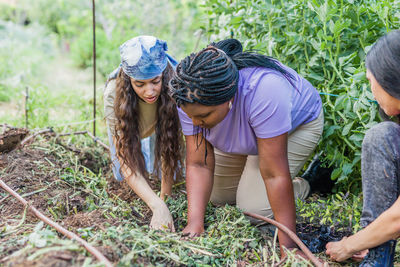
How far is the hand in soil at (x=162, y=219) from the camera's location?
182 cm

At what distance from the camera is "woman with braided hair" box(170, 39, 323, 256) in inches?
61.2

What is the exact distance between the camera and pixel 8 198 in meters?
1.98

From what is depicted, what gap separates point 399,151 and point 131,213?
47.5 inches

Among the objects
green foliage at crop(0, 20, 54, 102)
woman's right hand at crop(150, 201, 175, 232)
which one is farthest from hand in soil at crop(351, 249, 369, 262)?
green foliage at crop(0, 20, 54, 102)

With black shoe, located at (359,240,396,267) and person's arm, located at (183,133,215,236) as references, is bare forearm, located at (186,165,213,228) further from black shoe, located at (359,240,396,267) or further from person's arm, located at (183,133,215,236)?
black shoe, located at (359,240,396,267)

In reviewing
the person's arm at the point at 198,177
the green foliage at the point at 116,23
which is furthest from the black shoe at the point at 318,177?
the green foliage at the point at 116,23

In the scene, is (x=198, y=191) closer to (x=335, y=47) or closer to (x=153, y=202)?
(x=153, y=202)

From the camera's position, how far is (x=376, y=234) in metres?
1.42

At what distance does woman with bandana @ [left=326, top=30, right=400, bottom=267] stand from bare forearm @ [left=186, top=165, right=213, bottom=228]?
58 cm

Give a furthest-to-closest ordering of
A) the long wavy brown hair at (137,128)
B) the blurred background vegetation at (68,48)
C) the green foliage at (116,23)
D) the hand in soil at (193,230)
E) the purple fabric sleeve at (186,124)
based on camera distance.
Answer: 1. the green foliage at (116,23)
2. the blurred background vegetation at (68,48)
3. the long wavy brown hair at (137,128)
4. the purple fabric sleeve at (186,124)
5. the hand in soil at (193,230)

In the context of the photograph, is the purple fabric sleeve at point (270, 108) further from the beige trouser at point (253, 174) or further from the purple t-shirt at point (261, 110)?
the beige trouser at point (253, 174)

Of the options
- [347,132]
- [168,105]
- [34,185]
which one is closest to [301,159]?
[347,132]

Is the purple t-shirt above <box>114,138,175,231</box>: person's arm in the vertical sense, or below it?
above

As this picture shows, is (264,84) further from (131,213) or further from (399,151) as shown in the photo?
(131,213)
